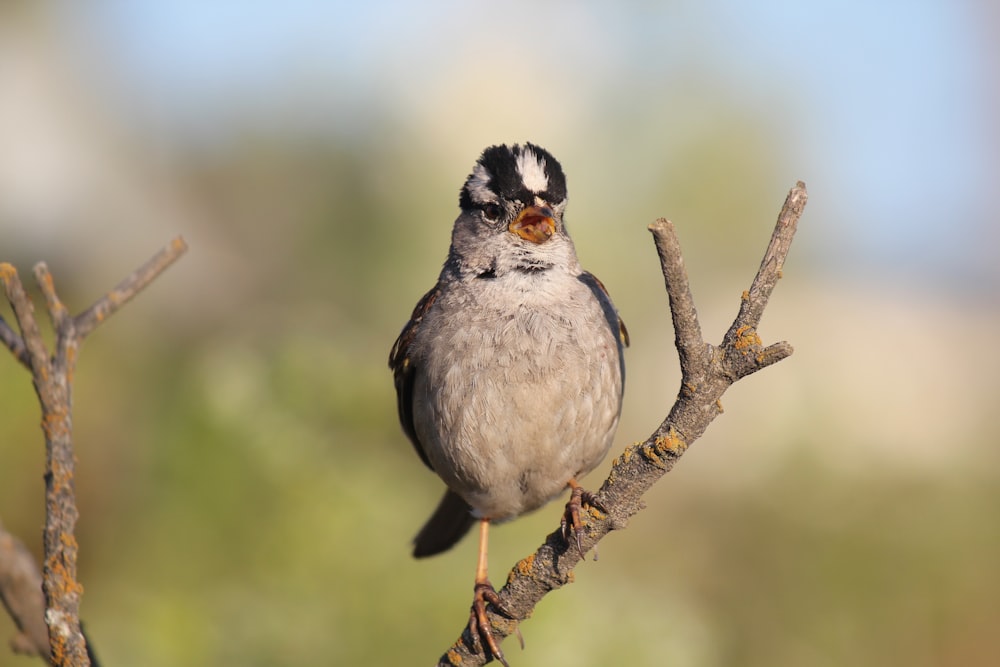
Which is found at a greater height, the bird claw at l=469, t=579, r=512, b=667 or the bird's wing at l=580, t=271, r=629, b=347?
the bird's wing at l=580, t=271, r=629, b=347

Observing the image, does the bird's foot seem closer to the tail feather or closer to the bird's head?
the tail feather

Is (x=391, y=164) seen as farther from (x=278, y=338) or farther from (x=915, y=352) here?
(x=915, y=352)

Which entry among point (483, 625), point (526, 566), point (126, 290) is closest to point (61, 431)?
point (126, 290)

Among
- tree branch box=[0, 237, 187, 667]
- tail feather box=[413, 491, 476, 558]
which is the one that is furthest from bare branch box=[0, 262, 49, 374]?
tail feather box=[413, 491, 476, 558]

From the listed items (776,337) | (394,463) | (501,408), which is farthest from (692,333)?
(776,337)

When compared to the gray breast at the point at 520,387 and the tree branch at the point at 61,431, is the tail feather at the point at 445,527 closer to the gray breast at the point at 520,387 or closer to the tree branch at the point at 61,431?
the gray breast at the point at 520,387

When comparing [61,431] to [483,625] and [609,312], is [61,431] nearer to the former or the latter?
[483,625]
